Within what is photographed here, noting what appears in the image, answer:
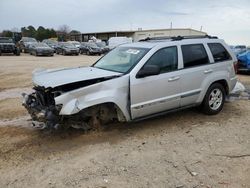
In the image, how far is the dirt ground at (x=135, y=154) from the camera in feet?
13.8

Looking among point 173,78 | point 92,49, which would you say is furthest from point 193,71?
point 92,49

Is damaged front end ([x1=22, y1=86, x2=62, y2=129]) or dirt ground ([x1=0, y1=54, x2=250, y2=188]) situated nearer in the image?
dirt ground ([x1=0, y1=54, x2=250, y2=188])

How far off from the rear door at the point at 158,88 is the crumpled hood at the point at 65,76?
51 cm

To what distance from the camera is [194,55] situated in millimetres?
6770

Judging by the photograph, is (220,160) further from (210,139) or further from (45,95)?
(45,95)

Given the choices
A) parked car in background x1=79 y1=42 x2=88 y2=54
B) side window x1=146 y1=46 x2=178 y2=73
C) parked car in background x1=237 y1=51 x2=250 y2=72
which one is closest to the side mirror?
side window x1=146 y1=46 x2=178 y2=73

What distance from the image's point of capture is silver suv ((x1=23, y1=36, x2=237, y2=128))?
5316 mm

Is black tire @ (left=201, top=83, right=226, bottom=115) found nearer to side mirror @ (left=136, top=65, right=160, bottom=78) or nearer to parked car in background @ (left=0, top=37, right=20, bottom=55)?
side mirror @ (left=136, top=65, right=160, bottom=78)

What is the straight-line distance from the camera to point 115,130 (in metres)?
6.09

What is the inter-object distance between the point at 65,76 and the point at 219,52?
372cm

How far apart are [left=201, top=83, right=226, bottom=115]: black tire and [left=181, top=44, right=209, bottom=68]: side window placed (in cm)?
64

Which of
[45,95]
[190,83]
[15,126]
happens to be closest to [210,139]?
[190,83]

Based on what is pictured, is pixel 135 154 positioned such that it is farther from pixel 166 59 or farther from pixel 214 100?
pixel 214 100

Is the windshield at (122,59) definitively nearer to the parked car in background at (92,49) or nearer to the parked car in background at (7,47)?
the parked car in background at (7,47)
